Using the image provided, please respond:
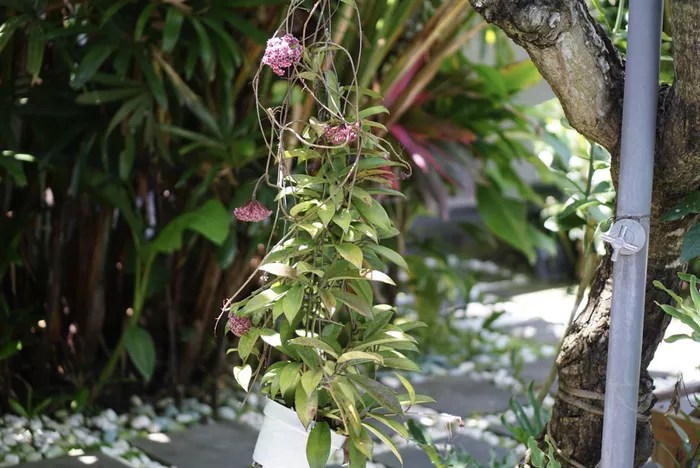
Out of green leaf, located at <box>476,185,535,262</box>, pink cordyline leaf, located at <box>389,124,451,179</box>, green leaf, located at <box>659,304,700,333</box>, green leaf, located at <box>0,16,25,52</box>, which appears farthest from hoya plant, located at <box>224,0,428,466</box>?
green leaf, located at <box>476,185,535,262</box>

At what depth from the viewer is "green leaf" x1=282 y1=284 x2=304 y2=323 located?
1.37m

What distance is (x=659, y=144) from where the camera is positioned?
1462mm

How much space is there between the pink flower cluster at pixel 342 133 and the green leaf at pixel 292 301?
238 millimetres

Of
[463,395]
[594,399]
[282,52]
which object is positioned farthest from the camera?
[463,395]

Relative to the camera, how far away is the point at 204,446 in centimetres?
242

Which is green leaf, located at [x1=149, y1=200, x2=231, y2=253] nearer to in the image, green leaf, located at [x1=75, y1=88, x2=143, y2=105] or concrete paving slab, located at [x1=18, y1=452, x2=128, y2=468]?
green leaf, located at [x1=75, y1=88, x2=143, y2=105]

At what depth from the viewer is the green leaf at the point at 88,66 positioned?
7.09 feet

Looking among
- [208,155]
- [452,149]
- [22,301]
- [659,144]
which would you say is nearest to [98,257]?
[22,301]

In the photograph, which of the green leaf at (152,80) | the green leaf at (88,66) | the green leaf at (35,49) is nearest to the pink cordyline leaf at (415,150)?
the green leaf at (152,80)

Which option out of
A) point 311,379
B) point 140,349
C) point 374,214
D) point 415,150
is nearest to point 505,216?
point 415,150

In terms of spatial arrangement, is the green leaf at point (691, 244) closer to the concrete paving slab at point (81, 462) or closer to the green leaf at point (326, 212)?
the green leaf at point (326, 212)

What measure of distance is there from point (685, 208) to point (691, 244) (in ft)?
0.23

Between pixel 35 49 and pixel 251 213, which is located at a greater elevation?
pixel 35 49

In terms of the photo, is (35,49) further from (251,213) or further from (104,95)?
(251,213)
